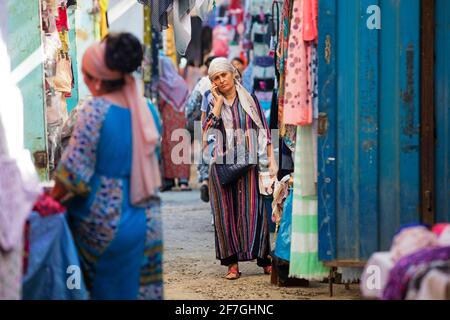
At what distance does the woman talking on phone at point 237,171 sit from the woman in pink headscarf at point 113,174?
3.75 meters

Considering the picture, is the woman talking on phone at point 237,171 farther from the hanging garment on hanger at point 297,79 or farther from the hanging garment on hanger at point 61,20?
the hanging garment on hanger at point 297,79

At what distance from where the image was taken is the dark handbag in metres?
9.23

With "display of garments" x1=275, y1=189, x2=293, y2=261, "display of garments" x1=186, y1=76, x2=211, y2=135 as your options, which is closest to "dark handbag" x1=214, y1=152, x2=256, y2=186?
"display of garments" x1=275, y1=189, x2=293, y2=261

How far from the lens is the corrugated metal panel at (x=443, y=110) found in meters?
7.30

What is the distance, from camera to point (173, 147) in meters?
17.0

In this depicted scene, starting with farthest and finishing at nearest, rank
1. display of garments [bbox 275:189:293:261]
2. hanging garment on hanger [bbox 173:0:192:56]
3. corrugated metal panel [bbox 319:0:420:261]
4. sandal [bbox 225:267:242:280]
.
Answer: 1. hanging garment on hanger [bbox 173:0:192:56]
2. sandal [bbox 225:267:242:280]
3. display of garments [bbox 275:189:293:261]
4. corrugated metal panel [bbox 319:0:420:261]

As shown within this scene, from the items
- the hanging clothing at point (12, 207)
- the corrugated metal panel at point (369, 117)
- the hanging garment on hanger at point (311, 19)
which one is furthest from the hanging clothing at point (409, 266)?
the hanging garment on hanger at point (311, 19)

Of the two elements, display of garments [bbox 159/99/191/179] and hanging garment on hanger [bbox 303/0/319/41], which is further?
display of garments [bbox 159/99/191/179]

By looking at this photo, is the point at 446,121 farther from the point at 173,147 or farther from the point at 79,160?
the point at 173,147

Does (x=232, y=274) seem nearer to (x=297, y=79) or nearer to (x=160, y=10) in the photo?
(x=297, y=79)

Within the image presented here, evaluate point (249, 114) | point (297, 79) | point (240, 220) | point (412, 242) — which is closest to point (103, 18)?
point (249, 114)

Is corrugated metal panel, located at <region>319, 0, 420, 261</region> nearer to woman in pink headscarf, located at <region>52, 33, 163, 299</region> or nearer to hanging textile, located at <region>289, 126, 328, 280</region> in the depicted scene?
hanging textile, located at <region>289, 126, 328, 280</region>
